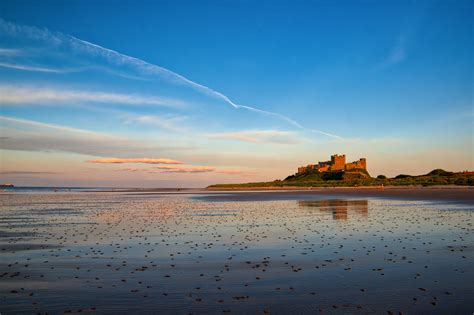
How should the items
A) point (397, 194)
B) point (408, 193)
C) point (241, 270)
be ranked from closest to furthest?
point (241, 270) → point (397, 194) → point (408, 193)

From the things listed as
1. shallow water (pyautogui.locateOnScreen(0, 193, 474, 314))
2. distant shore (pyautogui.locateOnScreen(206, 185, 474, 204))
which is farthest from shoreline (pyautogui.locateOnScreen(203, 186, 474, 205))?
shallow water (pyautogui.locateOnScreen(0, 193, 474, 314))

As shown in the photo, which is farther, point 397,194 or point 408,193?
point 408,193

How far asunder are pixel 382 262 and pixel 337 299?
537 cm

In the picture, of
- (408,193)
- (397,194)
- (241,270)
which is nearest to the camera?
(241,270)

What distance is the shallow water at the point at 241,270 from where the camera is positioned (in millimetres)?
10148

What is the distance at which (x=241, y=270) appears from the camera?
45.9ft

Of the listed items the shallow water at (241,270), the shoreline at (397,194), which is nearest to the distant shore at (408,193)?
the shoreline at (397,194)

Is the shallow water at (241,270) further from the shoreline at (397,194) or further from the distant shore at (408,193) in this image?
the distant shore at (408,193)

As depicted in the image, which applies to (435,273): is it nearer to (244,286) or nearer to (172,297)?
(244,286)

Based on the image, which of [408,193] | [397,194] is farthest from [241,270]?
[408,193]

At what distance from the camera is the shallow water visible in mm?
10148

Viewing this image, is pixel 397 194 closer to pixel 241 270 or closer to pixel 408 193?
pixel 408 193

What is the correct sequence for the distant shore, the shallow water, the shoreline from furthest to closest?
1. the distant shore
2. the shoreline
3. the shallow water

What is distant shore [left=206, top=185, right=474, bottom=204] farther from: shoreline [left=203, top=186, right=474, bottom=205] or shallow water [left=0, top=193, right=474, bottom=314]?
shallow water [left=0, top=193, right=474, bottom=314]
